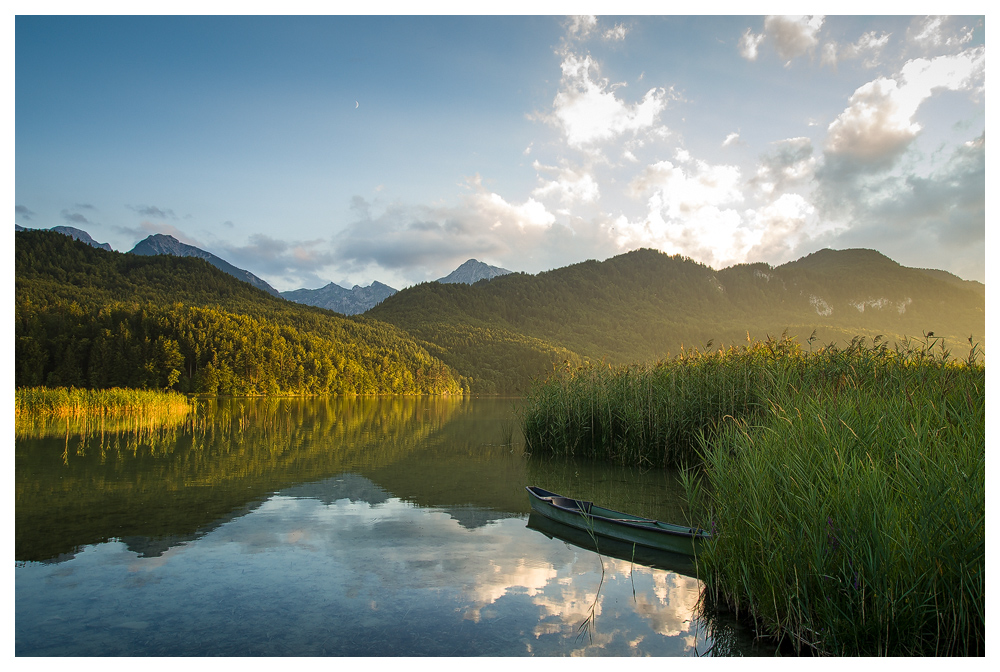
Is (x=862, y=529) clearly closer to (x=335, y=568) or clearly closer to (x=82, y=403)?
(x=335, y=568)

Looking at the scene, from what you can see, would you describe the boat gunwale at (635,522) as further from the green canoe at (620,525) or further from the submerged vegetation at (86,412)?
the submerged vegetation at (86,412)

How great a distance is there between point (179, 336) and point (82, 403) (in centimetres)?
6006

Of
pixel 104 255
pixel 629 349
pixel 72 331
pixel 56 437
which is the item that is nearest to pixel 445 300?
pixel 629 349

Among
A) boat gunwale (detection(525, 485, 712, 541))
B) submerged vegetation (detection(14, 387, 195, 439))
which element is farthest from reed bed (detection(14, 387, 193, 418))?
boat gunwale (detection(525, 485, 712, 541))

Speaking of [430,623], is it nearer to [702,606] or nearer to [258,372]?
[702,606]

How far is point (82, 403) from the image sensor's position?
27531 mm

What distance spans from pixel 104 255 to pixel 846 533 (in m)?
159

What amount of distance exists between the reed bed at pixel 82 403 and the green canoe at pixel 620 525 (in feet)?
85.1

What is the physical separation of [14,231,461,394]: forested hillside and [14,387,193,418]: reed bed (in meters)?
50.4

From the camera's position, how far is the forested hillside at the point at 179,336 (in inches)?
2921

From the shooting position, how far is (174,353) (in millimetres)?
77250
